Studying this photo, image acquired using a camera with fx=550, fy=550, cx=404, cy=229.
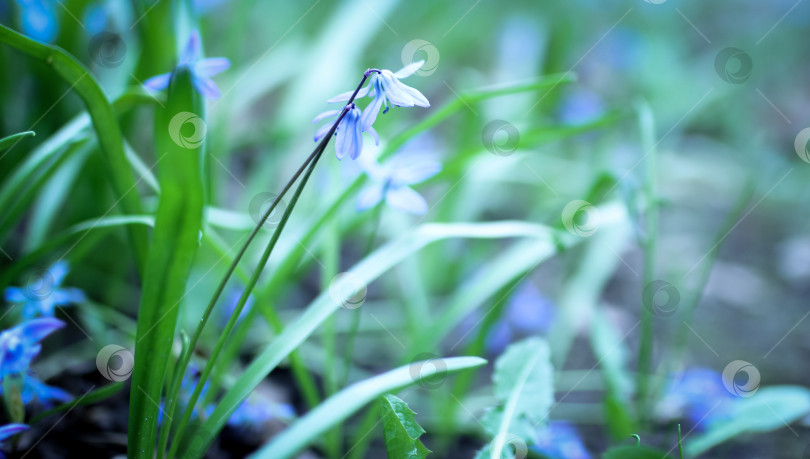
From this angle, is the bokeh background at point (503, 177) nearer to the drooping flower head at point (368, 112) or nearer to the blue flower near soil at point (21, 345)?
the blue flower near soil at point (21, 345)

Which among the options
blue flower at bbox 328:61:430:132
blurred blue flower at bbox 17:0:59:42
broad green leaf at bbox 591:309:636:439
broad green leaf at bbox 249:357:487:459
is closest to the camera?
blue flower at bbox 328:61:430:132

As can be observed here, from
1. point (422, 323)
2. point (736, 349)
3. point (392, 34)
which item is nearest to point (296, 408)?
point (422, 323)

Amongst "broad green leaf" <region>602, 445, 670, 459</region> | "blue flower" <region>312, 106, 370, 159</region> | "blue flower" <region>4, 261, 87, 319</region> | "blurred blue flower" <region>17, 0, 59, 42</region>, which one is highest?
"blurred blue flower" <region>17, 0, 59, 42</region>

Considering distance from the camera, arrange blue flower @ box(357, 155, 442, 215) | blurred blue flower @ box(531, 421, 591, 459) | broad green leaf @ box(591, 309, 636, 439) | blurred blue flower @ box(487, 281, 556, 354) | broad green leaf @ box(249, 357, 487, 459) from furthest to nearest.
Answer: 1. blurred blue flower @ box(487, 281, 556, 354)
2. broad green leaf @ box(591, 309, 636, 439)
3. blurred blue flower @ box(531, 421, 591, 459)
4. blue flower @ box(357, 155, 442, 215)
5. broad green leaf @ box(249, 357, 487, 459)

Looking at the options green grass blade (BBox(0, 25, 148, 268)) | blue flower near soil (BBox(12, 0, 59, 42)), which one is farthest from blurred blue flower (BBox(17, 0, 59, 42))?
green grass blade (BBox(0, 25, 148, 268))

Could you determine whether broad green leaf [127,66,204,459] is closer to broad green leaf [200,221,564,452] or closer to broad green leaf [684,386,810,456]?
broad green leaf [200,221,564,452]

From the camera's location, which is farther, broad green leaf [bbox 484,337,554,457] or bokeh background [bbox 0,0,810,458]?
bokeh background [bbox 0,0,810,458]

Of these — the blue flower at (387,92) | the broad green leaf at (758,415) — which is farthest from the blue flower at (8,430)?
the broad green leaf at (758,415)
